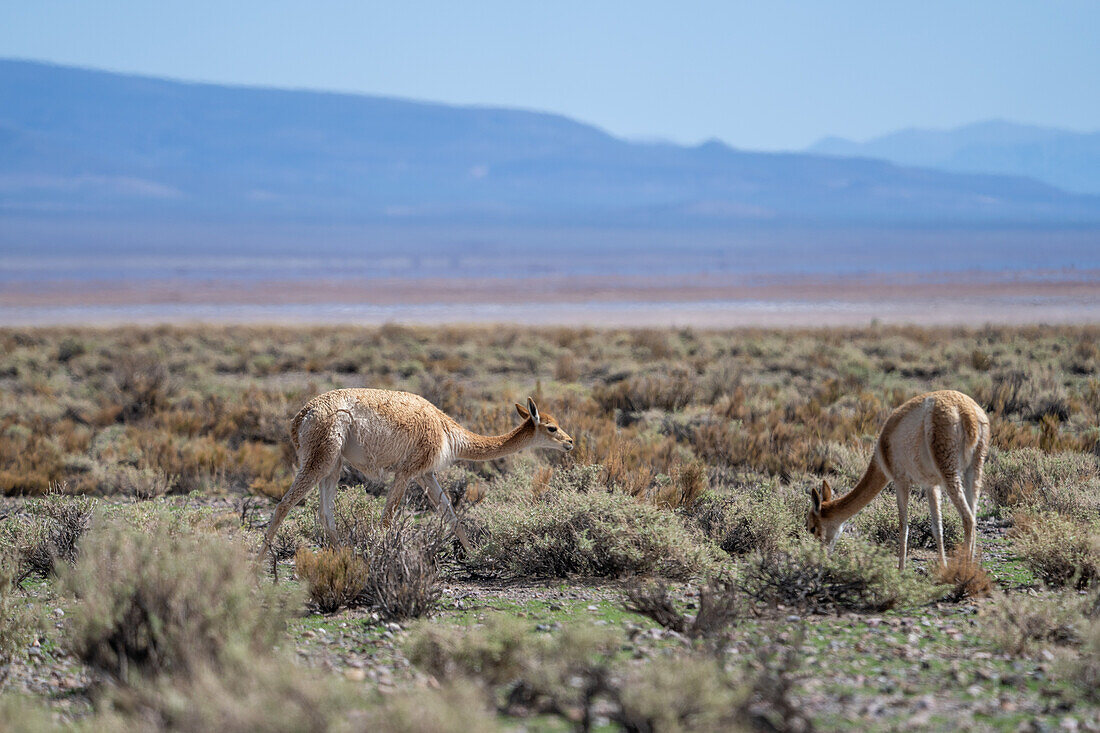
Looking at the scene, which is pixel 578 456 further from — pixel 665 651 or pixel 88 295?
pixel 88 295

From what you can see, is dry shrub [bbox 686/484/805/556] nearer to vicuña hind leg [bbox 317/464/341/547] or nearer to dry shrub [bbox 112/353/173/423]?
vicuña hind leg [bbox 317/464/341/547]

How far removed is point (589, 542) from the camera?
6426 mm

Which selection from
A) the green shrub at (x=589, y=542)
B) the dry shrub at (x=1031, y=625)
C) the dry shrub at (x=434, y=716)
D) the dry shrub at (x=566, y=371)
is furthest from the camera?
the dry shrub at (x=566, y=371)

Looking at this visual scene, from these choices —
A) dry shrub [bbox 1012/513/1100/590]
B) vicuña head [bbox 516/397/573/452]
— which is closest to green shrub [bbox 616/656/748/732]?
dry shrub [bbox 1012/513/1100/590]

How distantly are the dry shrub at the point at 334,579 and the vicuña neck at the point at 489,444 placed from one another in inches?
66.9

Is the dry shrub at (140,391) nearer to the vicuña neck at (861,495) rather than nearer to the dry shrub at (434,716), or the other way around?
the vicuña neck at (861,495)

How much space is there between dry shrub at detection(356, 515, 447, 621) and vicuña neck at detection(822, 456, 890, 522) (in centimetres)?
249

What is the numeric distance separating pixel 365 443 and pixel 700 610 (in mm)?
2756

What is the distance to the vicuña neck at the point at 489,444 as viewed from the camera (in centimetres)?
751

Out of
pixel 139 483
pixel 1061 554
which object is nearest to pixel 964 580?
pixel 1061 554

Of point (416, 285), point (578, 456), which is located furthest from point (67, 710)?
point (416, 285)

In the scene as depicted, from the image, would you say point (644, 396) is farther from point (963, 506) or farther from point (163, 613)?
point (163, 613)

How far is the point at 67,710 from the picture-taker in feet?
14.1

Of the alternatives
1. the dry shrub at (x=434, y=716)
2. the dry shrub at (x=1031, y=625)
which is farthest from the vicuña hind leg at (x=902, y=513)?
the dry shrub at (x=434, y=716)
